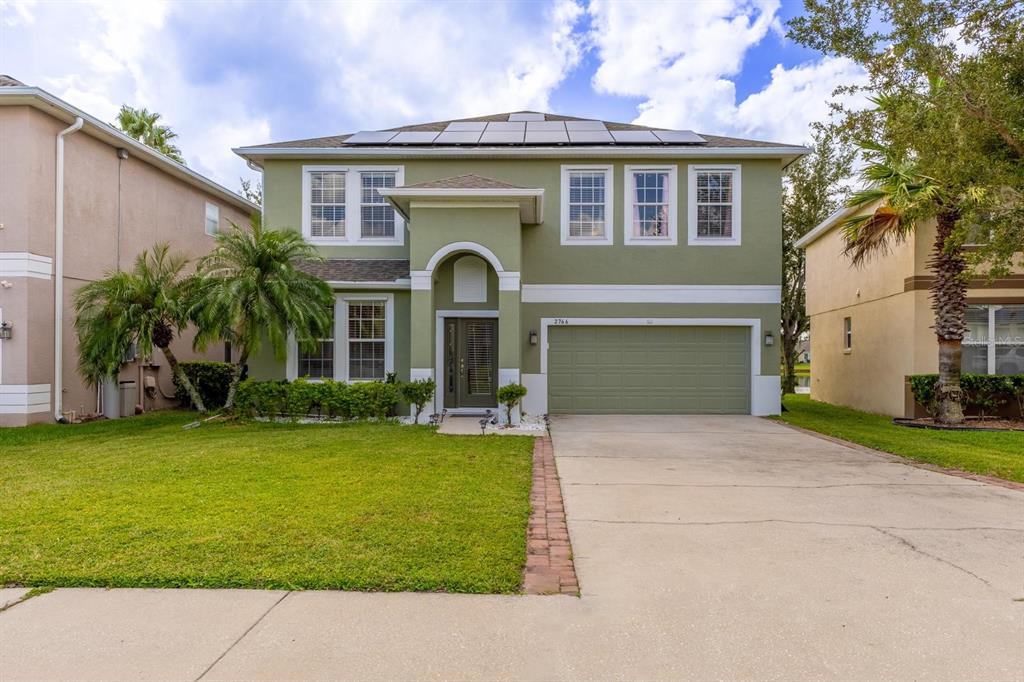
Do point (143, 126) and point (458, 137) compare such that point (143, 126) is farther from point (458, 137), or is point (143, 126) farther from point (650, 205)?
point (650, 205)

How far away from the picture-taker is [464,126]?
16.1m

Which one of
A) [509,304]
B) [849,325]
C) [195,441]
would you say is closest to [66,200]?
[195,441]

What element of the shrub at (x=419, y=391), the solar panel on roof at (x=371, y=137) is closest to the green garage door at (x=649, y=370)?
the shrub at (x=419, y=391)

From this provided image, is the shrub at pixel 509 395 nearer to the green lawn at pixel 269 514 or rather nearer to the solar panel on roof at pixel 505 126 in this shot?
the green lawn at pixel 269 514

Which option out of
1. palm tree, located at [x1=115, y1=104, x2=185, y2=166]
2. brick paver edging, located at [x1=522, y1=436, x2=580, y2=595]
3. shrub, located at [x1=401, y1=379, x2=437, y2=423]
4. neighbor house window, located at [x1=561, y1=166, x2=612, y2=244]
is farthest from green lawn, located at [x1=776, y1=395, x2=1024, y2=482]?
palm tree, located at [x1=115, y1=104, x2=185, y2=166]

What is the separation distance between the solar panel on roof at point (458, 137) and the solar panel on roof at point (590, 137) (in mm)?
2466

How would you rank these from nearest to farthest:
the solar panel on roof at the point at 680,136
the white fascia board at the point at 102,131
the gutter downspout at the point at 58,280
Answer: the white fascia board at the point at 102,131 → the gutter downspout at the point at 58,280 → the solar panel on roof at the point at 680,136

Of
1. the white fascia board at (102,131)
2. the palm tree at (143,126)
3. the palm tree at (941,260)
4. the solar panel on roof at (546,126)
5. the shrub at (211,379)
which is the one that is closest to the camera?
the white fascia board at (102,131)

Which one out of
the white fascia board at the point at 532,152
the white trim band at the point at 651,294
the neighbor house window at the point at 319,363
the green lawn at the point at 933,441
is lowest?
the green lawn at the point at 933,441

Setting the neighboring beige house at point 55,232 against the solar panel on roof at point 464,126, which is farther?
the solar panel on roof at point 464,126

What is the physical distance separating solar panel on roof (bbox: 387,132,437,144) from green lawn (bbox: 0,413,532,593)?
8.20m

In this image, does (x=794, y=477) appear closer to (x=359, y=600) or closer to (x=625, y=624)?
(x=625, y=624)

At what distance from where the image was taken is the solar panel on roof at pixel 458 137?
1416 centimetres

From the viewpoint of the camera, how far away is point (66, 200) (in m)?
12.2
